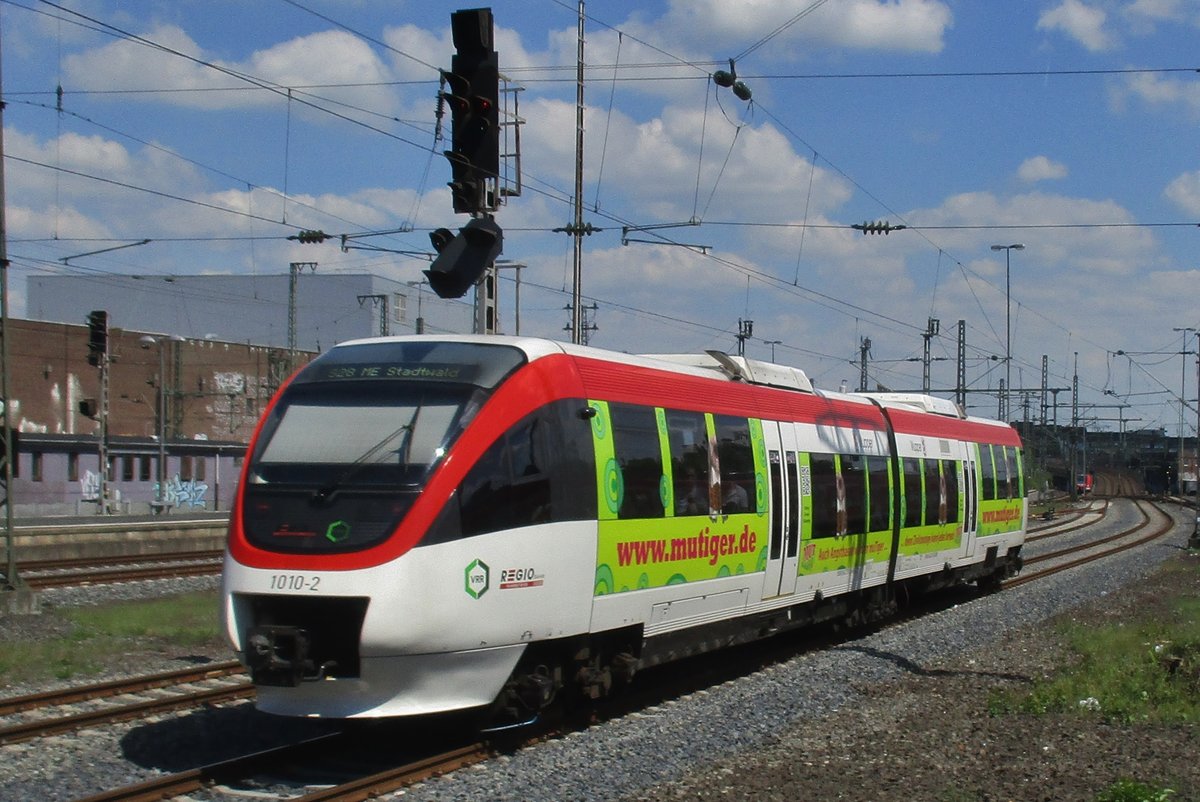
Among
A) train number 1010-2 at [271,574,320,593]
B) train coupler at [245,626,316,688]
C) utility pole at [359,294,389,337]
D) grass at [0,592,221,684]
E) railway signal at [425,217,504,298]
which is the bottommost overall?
grass at [0,592,221,684]

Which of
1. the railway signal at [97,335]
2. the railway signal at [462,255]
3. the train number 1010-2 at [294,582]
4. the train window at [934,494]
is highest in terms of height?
the railway signal at [97,335]

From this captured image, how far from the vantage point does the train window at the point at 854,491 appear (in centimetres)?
1605

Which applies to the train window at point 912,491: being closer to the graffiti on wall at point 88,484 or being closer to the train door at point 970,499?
the train door at point 970,499

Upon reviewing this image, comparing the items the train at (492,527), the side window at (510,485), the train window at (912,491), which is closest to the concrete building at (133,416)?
the train window at (912,491)

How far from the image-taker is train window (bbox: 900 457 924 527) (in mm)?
18531

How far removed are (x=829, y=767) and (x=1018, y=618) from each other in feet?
36.5

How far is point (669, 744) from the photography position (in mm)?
10008

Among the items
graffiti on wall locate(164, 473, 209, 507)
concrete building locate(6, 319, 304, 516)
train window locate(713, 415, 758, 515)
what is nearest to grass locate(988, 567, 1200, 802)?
train window locate(713, 415, 758, 515)

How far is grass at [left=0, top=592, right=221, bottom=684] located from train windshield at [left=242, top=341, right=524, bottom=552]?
4.65 metres

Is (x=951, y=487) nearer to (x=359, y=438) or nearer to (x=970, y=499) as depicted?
(x=970, y=499)

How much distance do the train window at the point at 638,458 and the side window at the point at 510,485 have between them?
1128 millimetres

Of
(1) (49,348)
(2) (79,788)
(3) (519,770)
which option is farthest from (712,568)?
(1) (49,348)

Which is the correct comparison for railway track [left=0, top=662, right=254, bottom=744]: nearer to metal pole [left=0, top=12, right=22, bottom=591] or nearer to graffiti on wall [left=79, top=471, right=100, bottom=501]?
metal pole [left=0, top=12, right=22, bottom=591]

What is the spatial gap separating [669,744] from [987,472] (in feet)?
47.6
